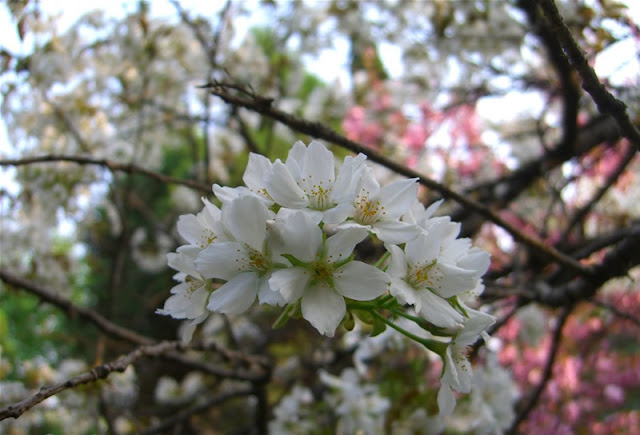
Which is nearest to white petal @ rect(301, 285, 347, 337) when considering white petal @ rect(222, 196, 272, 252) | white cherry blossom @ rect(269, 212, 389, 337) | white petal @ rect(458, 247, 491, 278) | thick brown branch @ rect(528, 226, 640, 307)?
white cherry blossom @ rect(269, 212, 389, 337)

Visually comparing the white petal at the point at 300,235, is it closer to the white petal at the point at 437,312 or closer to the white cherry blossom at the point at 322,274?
the white cherry blossom at the point at 322,274

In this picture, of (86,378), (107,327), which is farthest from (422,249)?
(107,327)

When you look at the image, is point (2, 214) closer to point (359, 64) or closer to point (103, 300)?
point (359, 64)

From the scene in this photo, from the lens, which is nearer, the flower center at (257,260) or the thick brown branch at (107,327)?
the flower center at (257,260)

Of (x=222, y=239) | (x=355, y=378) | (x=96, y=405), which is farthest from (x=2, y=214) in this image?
(x=222, y=239)

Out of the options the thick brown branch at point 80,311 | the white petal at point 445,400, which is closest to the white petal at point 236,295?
the white petal at point 445,400

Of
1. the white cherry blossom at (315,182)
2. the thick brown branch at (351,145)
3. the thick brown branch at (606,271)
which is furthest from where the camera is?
the thick brown branch at (606,271)
